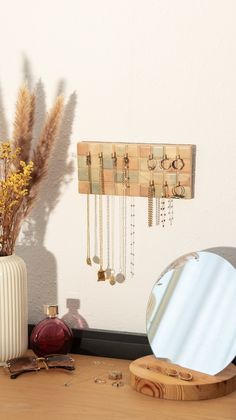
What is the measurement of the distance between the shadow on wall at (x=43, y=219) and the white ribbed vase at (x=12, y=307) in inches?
5.0

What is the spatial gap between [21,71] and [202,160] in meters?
0.47

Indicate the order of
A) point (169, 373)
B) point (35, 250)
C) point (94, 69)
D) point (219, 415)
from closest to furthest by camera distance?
1. point (219, 415)
2. point (169, 373)
3. point (94, 69)
4. point (35, 250)

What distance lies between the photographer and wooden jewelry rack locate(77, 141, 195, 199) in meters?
1.84

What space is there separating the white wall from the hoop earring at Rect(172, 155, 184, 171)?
4 centimetres

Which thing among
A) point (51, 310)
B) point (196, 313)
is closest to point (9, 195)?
point (51, 310)

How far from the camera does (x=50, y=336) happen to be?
6.25 feet

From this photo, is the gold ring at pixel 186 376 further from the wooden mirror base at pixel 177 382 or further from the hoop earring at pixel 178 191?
the hoop earring at pixel 178 191

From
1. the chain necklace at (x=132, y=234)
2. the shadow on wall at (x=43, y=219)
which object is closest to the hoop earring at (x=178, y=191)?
the chain necklace at (x=132, y=234)

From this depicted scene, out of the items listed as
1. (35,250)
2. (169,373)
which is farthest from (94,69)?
(169,373)

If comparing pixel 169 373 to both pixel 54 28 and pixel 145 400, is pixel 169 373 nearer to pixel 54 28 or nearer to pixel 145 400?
pixel 145 400

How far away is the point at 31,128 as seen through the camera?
1969mm

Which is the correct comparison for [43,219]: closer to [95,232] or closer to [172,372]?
[95,232]

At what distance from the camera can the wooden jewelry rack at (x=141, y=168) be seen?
6.05 feet

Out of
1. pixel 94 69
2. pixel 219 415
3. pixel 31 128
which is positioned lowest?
pixel 219 415
